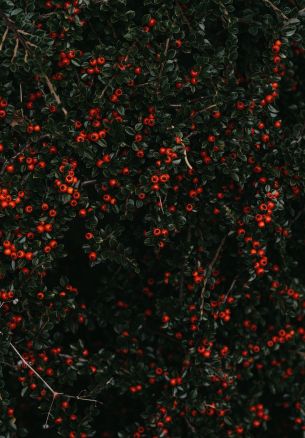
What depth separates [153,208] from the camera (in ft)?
9.62

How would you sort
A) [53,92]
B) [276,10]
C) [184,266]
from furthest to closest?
[184,266]
[276,10]
[53,92]

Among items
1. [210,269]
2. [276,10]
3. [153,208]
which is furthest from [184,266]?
[276,10]

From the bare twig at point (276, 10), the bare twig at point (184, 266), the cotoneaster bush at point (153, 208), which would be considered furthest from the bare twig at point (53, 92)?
the bare twig at point (276, 10)

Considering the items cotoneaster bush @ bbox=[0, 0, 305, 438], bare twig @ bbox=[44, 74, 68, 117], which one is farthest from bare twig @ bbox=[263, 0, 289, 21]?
bare twig @ bbox=[44, 74, 68, 117]

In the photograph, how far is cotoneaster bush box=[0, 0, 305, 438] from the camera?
110 inches

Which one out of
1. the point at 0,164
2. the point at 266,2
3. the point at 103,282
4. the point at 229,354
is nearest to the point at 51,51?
the point at 0,164

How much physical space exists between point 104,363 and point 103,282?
0.41m

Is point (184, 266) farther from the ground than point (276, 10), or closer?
closer

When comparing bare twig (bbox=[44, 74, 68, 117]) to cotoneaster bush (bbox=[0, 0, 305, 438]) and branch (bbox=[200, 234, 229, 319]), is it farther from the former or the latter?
branch (bbox=[200, 234, 229, 319])

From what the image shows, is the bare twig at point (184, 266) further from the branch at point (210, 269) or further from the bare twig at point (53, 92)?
the bare twig at point (53, 92)

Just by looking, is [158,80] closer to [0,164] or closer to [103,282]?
[0,164]

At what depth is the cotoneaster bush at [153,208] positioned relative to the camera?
2783 mm

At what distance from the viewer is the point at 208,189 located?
3164 mm

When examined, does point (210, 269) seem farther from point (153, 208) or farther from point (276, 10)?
point (276, 10)
